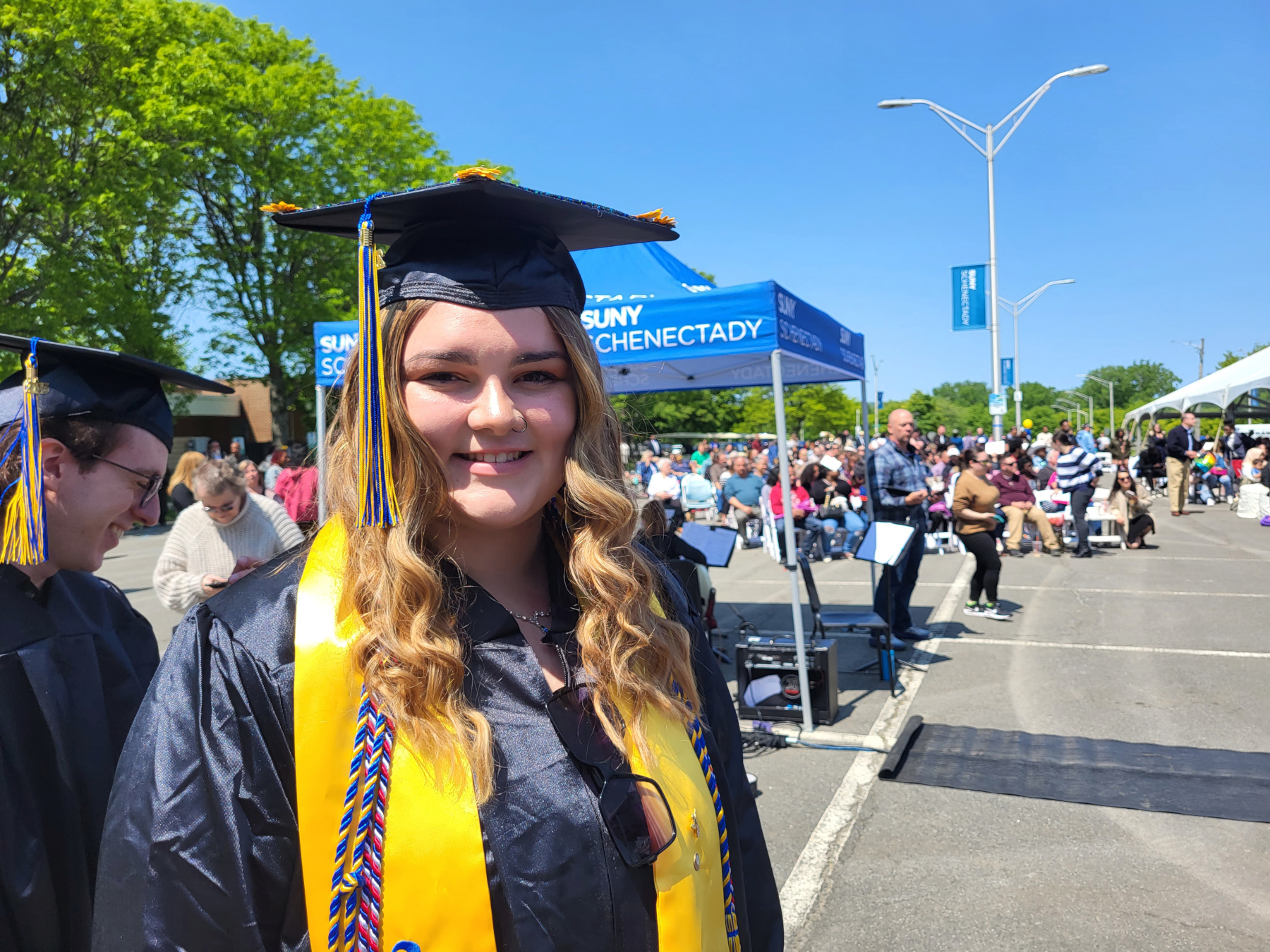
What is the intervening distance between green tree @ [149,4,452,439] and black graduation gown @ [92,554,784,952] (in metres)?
20.2

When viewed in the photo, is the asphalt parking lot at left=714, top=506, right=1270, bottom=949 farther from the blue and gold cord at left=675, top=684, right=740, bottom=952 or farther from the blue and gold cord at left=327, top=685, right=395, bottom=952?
the blue and gold cord at left=327, top=685, right=395, bottom=952

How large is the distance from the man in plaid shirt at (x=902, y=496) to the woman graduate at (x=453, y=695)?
6.61 m

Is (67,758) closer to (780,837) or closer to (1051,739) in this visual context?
(780,837)

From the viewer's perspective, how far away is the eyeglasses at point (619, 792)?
113 centimetres

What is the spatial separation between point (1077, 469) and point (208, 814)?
13467mm

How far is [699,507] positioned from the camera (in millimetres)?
16172

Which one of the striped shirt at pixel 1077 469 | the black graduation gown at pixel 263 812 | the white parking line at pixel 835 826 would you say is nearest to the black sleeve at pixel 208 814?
the black graduation gown at pixel 263 812

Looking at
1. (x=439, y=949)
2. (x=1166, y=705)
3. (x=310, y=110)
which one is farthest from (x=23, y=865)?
(x=310, y=110)

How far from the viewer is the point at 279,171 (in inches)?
827

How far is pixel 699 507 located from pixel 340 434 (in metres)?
14.9

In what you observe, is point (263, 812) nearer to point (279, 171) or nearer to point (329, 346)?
point (329, 346)

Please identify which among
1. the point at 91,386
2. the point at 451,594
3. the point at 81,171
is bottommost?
the point at 451,594

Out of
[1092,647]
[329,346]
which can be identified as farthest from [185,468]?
[1092,647]

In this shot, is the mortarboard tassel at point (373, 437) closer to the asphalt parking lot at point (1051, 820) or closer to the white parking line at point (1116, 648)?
the asphalt parking lot at point (1051, 820)
